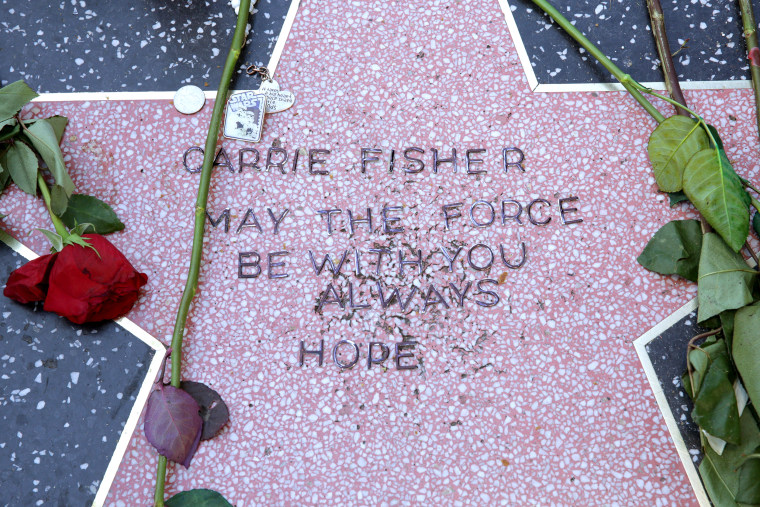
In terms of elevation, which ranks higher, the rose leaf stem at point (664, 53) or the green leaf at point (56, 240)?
the rose leaf stem at point (664, 53)

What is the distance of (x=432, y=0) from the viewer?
618 mm

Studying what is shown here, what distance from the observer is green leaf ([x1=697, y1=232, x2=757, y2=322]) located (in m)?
0.52

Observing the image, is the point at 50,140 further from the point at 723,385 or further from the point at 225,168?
the point at 723,385

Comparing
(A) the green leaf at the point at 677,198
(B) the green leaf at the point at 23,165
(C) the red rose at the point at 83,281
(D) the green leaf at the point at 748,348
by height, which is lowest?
(D) the green leaf at the point at 748,348

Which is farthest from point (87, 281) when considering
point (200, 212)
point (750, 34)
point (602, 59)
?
point (750, 34)

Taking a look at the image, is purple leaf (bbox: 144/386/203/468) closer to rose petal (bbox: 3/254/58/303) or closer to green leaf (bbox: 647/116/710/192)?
rose petal (bbox: 3/254/58/303)

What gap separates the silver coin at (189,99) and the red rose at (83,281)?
16 cm

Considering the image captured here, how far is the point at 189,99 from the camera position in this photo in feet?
1.94

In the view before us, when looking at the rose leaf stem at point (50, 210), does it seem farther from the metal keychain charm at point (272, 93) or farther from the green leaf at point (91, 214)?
the metal keychain charm at point (272, 93)

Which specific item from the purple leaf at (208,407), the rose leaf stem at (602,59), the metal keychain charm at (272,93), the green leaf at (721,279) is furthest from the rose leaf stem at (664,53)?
the purple leaf at (208,407)

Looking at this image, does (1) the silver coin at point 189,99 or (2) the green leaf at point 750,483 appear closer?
(2) the green leaf at point 750,483

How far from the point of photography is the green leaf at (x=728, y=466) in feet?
1.64

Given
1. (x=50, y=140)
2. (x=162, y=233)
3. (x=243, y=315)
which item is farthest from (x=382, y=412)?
(x=50, y=140)

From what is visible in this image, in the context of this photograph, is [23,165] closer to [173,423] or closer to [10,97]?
[10,97]
